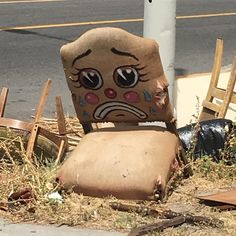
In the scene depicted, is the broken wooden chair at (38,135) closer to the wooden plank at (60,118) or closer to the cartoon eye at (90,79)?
the wooden plank at (60,118)

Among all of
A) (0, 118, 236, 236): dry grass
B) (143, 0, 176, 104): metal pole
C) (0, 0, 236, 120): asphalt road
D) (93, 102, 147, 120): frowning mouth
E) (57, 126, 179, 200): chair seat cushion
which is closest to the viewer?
(0, 118, 236, 236): dry grass

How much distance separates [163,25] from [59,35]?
696 centimetres

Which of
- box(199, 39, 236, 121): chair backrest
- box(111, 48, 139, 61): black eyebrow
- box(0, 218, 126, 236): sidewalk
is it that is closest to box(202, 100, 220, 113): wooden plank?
box(199, 39, 236, 121): chair backrest

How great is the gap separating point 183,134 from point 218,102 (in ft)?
3.53

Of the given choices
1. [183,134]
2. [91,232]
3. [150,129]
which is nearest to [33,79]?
[183,134]

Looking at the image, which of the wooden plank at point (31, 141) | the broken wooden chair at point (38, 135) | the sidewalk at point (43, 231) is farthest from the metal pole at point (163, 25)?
the sidewalk at point (43, 231)

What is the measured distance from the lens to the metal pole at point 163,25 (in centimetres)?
494

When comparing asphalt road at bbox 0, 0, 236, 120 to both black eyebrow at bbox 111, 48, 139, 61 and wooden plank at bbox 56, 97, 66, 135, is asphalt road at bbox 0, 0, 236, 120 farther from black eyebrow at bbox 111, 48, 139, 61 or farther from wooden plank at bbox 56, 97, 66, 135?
black eyebrow at bbox 111, 48, 139, 61

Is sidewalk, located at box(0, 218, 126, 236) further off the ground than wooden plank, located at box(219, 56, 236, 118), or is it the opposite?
wooden plank, located at box(219, 56, 236, 118)

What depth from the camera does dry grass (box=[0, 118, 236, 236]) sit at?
394 cm

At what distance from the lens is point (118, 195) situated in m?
4.16

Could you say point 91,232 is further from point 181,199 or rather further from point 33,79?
point 33,79

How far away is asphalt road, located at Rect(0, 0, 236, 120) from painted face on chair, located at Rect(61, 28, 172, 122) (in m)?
2.60

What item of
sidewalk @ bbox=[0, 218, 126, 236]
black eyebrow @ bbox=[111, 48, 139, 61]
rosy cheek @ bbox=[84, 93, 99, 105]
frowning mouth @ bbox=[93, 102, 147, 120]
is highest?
black eyebrow @ bbox=[111, 48, 139, 61]
